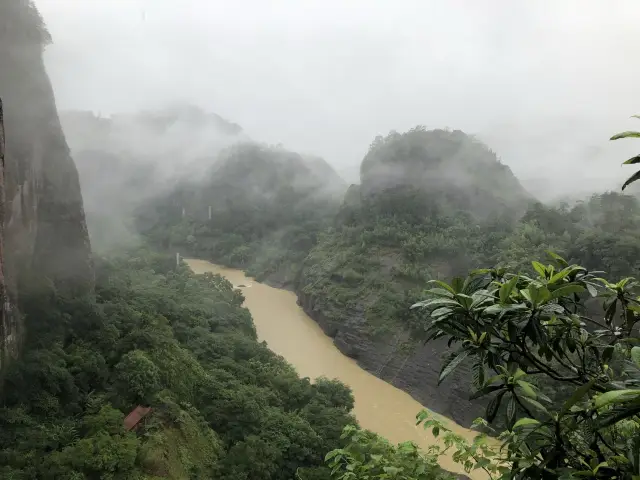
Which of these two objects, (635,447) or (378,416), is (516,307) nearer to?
(635,447)

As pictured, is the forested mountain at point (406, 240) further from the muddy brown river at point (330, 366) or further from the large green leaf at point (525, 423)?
the large green leaf at point (525, 423)

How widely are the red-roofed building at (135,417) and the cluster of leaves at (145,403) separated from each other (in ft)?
0.52

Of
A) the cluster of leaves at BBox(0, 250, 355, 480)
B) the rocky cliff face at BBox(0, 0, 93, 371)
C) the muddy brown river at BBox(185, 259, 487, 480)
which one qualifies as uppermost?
the rocky cliff face at BBox(0, 0, 93, 371)

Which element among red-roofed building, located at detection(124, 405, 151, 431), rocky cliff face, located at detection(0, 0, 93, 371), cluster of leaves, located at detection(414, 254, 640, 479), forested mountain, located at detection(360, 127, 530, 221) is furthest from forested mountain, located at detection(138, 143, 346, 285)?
cluster of leaves, located at detection(414, 254, 640, 479)

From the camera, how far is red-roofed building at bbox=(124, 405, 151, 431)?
8453 millimetres

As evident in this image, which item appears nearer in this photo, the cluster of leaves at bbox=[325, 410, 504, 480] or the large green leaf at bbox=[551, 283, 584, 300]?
the large green leaf at bbox=[551, 283, 584, 300]

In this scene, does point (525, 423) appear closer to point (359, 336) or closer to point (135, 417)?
point (135, 417)

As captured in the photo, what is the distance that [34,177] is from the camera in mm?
11836

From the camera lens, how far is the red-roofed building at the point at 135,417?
8.45m

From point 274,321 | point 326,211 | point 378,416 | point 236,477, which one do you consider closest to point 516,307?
point 236,477

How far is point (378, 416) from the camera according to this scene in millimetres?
14461

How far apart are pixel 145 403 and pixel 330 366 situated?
953cm

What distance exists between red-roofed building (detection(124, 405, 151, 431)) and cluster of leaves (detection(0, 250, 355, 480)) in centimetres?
16

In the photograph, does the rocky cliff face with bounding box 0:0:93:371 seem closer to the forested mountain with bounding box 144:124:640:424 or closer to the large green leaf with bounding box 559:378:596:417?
the large green leaf with bounding box 559:378:596:417
